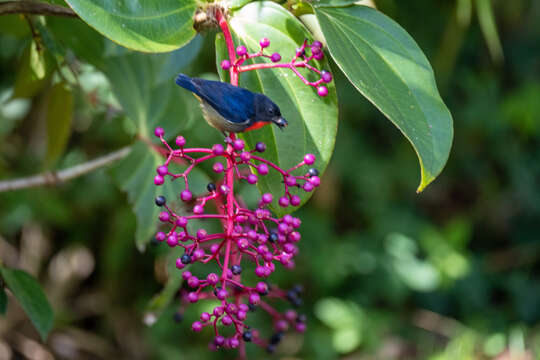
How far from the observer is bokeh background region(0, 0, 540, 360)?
235 centimetres

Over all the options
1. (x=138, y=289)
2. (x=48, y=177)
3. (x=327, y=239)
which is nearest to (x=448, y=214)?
(x=327, y=239)

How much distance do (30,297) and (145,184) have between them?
38cm

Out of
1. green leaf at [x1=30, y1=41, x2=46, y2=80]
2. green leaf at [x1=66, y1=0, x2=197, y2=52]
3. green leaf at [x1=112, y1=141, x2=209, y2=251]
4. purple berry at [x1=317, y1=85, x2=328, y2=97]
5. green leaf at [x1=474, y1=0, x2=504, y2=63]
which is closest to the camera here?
green leaf at [x1=66, y1=0, x2=197, y2=52]

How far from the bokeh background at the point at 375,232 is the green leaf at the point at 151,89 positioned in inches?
23.3

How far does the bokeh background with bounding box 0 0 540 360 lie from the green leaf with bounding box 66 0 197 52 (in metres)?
1.15

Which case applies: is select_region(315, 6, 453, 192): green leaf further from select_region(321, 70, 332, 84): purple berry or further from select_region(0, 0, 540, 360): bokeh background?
select_region(0, 0, 540, 360): bokeh background

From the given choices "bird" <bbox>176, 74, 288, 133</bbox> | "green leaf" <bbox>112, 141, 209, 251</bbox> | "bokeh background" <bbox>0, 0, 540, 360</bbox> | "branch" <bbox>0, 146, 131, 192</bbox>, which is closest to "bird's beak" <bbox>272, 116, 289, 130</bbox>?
"bird" <bbox>176, 74, 288, 133</bbox>

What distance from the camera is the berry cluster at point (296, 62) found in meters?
0.79

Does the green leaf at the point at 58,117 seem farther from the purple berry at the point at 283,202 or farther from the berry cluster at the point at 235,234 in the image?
the purple berry at the point at 283,202

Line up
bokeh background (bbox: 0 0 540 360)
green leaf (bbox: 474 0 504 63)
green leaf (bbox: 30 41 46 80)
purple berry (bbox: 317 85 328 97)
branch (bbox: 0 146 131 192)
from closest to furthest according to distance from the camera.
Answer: purple berry (bbox: 317 85 328 97) < green leaf (bbox: 30 41 46 80) < branch (bbox: 0 146 131 192) < bokeh background (bbox: 0 0 540 360) < green leaf (bbox: 474 0 504 63)

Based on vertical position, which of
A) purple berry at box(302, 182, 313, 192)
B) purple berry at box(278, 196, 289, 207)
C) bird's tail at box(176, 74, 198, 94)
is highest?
bird's tail at box(176, 74, 198, 94)

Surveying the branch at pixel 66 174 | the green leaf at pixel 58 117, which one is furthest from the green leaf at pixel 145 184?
the green leaf at pixel 58 117

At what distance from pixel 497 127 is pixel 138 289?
6.60 ft

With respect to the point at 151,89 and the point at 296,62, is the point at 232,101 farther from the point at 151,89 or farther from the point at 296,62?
the point at 151,89
